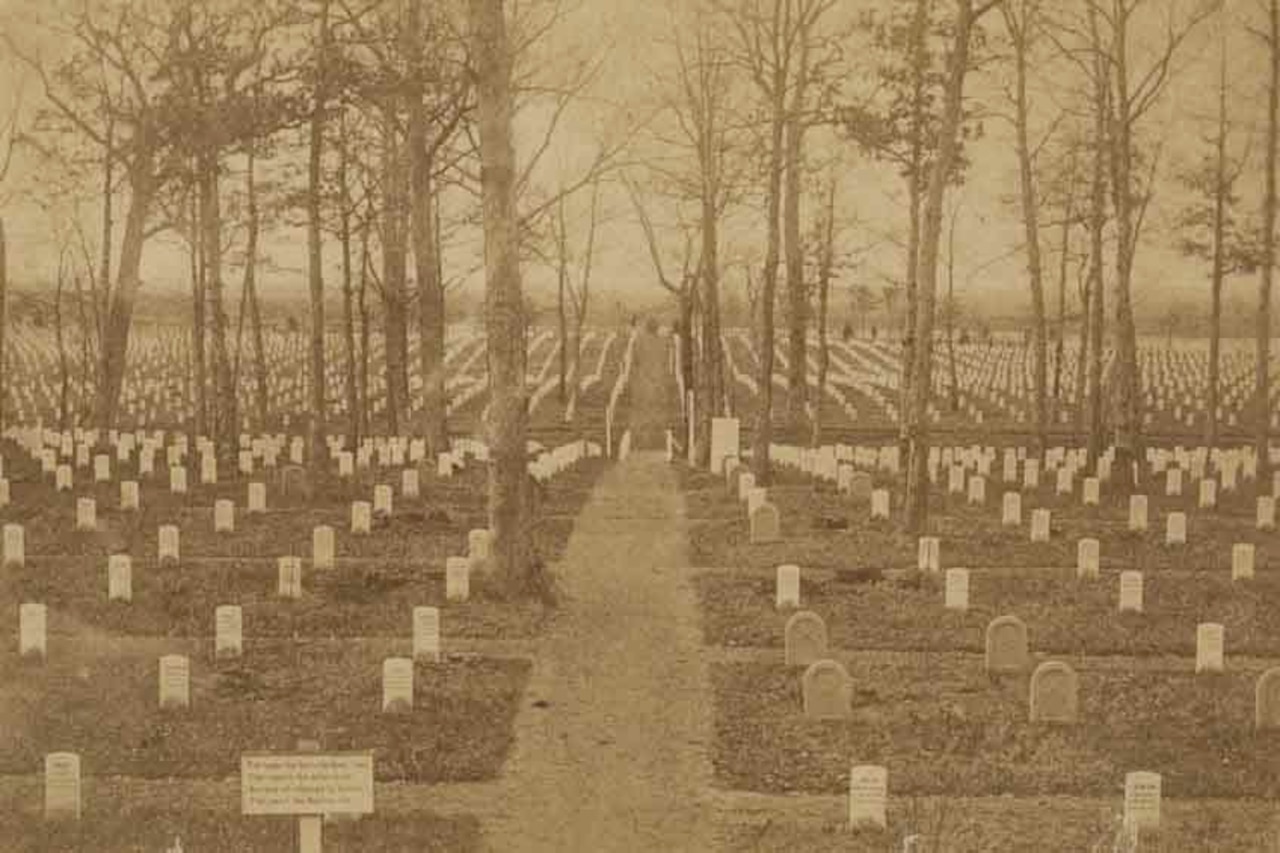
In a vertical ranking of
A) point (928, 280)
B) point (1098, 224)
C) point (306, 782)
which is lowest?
point (306, 782)

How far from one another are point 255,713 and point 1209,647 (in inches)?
311

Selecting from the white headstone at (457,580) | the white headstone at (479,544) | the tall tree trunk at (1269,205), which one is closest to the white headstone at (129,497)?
the white headstone at (479,544)

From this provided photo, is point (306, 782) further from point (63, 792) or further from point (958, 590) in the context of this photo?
point (958, 590)

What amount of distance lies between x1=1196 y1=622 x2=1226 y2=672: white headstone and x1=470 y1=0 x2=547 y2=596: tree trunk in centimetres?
649

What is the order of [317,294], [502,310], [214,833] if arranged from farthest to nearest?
[317,294] < [502,310] < [214,833]

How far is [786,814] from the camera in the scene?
10375mm

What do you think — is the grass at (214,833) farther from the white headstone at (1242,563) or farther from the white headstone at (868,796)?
the white headstone at (1242,563)

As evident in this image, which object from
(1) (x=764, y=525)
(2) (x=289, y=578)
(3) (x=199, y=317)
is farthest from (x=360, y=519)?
(3) (x=199, y=317)

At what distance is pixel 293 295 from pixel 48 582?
169 meters

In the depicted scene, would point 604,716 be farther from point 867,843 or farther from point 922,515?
point 922,515

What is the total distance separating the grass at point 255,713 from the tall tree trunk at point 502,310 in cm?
289

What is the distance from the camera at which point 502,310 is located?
1731cm

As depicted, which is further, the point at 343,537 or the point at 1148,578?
the point at 343,537

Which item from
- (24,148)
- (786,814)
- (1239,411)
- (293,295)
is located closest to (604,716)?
(786,814)
